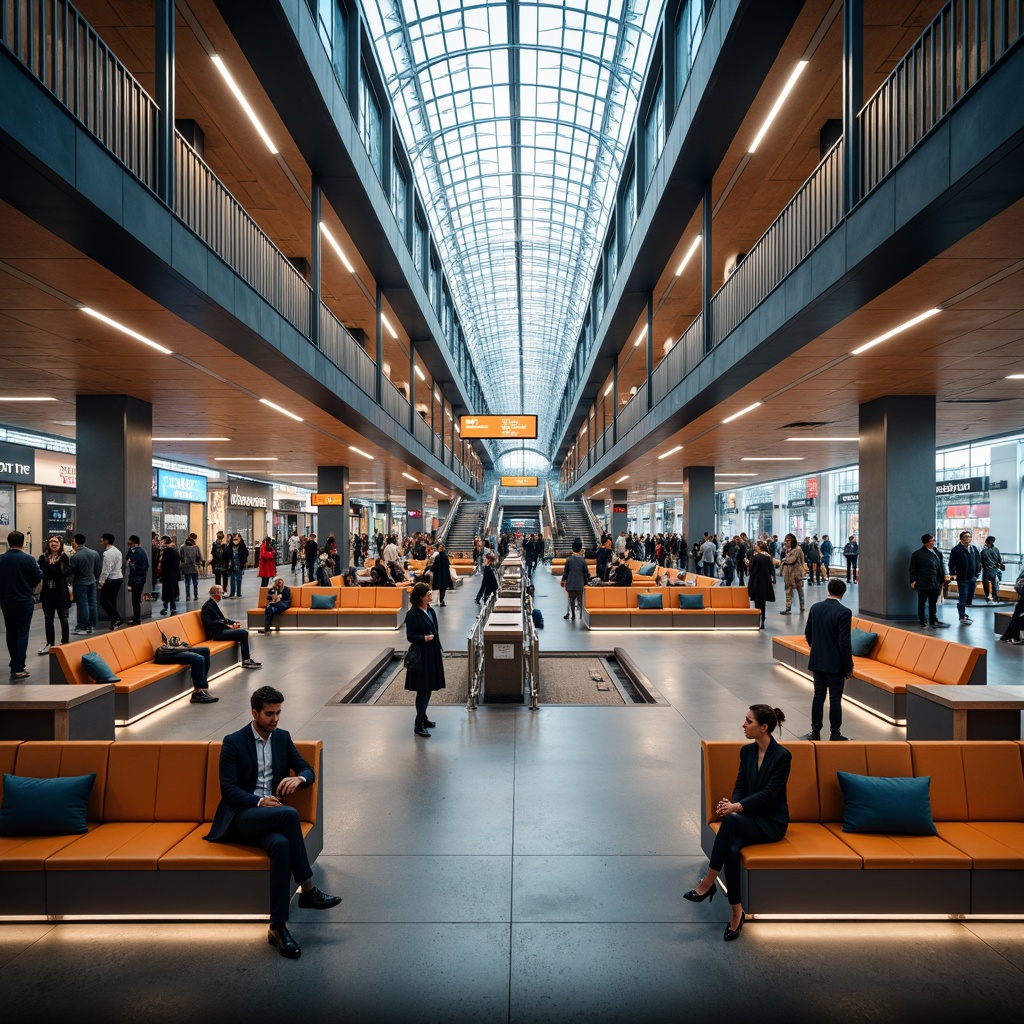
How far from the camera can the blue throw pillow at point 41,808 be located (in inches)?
166

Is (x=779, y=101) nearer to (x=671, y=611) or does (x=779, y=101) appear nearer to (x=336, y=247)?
(x=671, y=611)

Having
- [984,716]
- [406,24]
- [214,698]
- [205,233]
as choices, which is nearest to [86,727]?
[214,698]

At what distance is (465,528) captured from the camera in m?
42.6

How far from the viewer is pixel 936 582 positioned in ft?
43.7

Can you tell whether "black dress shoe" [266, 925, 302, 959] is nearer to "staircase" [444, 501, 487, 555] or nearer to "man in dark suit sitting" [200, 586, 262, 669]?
"man in dark suit sitting" [200, 586, 262, 669]

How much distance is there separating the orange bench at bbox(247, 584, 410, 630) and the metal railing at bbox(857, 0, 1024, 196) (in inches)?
476

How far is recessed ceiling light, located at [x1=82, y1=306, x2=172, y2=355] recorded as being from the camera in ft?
27.7

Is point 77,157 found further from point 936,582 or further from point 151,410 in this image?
point 936,582

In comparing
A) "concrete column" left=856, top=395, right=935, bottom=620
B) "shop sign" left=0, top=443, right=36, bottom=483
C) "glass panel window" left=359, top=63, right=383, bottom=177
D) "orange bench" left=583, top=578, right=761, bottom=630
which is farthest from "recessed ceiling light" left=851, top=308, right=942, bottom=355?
"shop sign" left=0, top=443, right=36, bottom=483

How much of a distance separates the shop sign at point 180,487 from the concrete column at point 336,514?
6.59 meters

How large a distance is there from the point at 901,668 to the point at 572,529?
33.5 m

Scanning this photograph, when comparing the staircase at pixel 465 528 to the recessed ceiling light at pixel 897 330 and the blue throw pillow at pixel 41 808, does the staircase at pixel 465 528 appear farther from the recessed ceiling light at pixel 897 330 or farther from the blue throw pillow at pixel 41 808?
the blue throw pillow at pixel 41 808

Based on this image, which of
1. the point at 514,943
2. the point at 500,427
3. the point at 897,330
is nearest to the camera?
the point at 514,943

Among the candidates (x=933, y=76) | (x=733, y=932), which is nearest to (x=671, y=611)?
(x=933, y=76)
